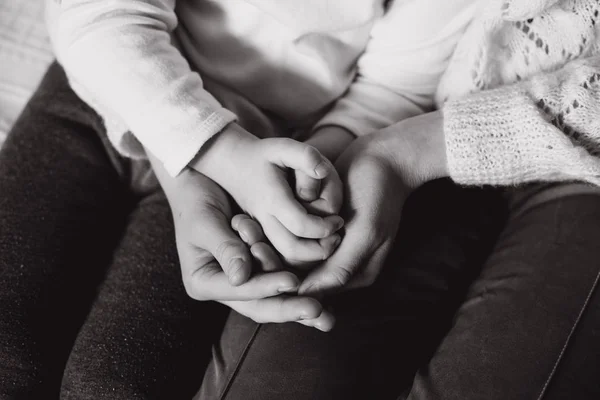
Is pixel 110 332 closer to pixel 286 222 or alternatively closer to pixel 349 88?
pixel 286 222

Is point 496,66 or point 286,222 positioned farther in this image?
point 496,66

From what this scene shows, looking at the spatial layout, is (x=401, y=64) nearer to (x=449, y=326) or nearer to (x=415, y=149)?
(x=415, y=149)

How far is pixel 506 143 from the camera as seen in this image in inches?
23.1

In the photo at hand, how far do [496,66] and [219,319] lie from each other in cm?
47

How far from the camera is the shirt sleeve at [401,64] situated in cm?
64

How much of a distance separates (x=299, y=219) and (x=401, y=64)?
281 mm

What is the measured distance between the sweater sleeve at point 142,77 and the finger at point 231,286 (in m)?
0.12

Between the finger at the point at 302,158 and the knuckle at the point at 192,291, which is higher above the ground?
the finger at the point at 302,158

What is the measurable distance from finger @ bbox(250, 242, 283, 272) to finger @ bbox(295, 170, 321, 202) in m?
0.07

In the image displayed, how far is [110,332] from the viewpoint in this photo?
616 mm

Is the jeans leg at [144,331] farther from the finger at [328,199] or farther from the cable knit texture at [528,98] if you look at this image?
the cable knit texture at [528,98]

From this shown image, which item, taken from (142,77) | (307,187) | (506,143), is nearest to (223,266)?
(307,187)

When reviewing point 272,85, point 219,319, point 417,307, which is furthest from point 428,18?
point 219,319

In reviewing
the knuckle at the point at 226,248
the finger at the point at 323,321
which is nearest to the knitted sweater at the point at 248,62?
the knuckle at the point at 226,248
